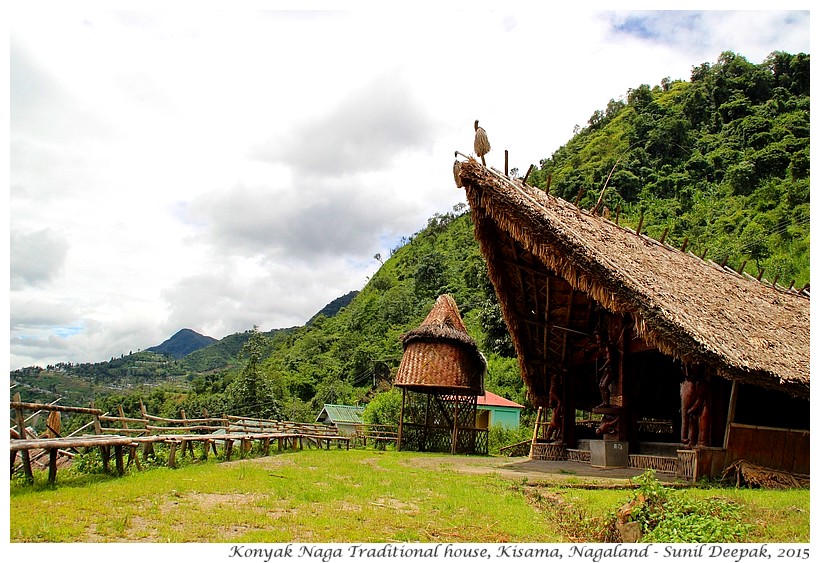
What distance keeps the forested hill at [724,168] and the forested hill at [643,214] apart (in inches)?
4.1

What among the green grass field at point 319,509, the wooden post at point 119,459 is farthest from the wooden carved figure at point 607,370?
the wooden post at point 119,459

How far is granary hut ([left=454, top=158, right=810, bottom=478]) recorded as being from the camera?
369 inches

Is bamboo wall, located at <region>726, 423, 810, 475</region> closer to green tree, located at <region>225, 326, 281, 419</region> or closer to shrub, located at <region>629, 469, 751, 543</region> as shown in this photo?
shrub, located at <region>629, 469, 751, 543</region>

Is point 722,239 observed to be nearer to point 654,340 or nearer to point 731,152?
point 731,152

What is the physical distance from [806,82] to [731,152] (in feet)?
37.7

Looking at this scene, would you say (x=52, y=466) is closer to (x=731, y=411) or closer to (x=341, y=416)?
(x=731, y=411)

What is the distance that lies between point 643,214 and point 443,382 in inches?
631

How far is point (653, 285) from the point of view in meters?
9.90

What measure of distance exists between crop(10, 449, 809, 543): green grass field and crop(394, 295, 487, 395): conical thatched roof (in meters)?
10.4

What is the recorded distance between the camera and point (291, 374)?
53.9 metres

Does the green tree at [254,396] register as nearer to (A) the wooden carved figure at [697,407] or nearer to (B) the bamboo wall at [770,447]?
(A) the wooden carved figure at [697,407]

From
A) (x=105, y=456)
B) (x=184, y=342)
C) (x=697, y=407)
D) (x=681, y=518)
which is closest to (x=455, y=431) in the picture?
(x=697, y=407)

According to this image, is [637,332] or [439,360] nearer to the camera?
[637,332]
